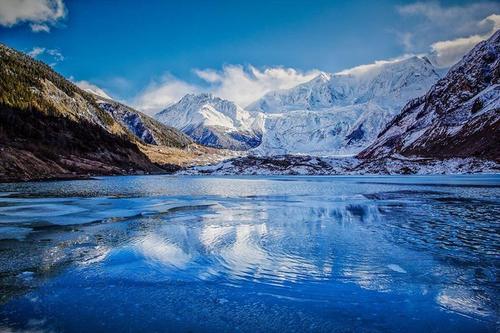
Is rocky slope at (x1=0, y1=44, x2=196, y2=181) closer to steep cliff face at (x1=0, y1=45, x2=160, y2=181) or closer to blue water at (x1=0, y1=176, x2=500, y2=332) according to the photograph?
steep cliff face at (x1=0, y1=45, x2=160, y2=181)

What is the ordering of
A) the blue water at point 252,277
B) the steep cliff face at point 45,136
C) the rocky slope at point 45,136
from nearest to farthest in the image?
the blue water at point 252,277 → the rocky slope at point 45,136 → the steep cliff face at point 45,136

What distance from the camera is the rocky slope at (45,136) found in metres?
106

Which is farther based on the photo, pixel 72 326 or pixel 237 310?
pixel 237 310

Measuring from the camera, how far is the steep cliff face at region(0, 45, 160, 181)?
105688mm

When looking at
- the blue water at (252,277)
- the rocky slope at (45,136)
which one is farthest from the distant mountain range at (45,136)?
the blue water at (252,277)

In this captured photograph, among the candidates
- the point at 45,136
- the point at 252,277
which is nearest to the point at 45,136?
the point at 45,136

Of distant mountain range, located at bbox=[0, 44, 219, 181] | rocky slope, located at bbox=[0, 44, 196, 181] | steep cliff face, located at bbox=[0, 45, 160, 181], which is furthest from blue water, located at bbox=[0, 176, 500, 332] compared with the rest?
distant mountain range, located at bbox=[0, 44, 219, 181]

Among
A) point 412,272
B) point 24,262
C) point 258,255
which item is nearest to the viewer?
point 412,272

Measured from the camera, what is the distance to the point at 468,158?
14900 cm

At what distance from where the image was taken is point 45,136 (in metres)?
142

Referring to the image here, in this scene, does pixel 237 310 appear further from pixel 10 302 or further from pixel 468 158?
pixel 468 158

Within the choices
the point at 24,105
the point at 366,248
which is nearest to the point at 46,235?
the point at 366,248

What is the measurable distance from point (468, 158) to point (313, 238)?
155m

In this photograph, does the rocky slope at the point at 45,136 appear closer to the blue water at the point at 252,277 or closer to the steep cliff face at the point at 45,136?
the steep cliff face at the point at 45,136
